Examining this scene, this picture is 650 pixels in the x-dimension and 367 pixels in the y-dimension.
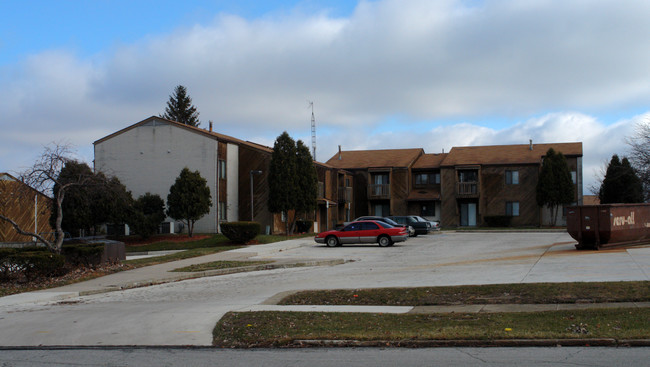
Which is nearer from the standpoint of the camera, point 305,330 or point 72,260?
point 305,330

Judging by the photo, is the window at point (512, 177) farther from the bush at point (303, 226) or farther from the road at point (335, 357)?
the road at point (335, 357)

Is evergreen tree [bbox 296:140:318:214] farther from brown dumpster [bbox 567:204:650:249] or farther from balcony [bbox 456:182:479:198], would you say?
balcony [bbox 456:182:479:198]

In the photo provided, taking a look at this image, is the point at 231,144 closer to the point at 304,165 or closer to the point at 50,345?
the point at 304,165

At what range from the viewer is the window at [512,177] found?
178ft

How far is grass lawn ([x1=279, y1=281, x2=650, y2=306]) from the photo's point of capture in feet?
40.2

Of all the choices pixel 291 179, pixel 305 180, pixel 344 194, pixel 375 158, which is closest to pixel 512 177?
pixel 375 158

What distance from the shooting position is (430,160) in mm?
60500

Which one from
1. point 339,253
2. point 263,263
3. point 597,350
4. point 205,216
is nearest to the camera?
point 597,350

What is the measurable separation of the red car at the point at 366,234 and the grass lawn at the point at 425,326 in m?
19.0

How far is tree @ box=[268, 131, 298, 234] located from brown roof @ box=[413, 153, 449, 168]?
22.1 meters

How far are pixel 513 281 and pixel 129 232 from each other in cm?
3008

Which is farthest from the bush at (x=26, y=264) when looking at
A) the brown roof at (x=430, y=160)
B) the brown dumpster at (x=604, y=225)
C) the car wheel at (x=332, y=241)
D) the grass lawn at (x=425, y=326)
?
the brown roof at (x=430, y=160)

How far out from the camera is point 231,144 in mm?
41312

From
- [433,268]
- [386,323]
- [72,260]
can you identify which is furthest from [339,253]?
[386,323]
